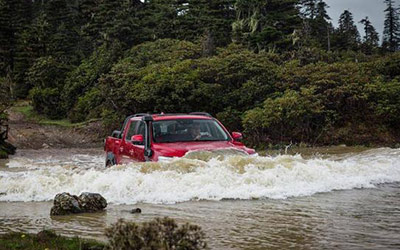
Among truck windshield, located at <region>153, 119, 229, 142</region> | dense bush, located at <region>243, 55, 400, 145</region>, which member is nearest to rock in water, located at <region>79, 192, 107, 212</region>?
truck windshield, located at <region>153, 119, 229, 142</region>

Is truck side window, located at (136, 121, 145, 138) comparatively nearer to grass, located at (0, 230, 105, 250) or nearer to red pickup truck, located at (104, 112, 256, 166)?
red pickup truck, located at (104, 112, 256, 166)

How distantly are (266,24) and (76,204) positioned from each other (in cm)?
3812

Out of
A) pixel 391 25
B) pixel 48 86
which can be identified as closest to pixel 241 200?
Answer: pixel 48 86

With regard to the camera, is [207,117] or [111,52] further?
[111,52]

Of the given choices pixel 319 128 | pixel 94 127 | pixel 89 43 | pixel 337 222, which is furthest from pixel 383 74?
pixel 89 43

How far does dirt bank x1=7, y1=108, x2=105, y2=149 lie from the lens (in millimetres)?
32031

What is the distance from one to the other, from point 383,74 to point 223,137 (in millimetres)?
23922

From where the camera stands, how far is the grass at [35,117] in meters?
39.5

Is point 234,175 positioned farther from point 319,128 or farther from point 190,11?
point 190,11

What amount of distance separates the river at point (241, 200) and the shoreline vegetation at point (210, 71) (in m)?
14.9

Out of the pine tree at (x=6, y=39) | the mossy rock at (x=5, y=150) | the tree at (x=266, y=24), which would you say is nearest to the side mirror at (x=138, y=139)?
the mossy rock at (x=5, y=150)

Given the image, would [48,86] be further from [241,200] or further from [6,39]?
[241,200]

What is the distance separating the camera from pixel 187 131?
426 inches

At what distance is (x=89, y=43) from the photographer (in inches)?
2124
